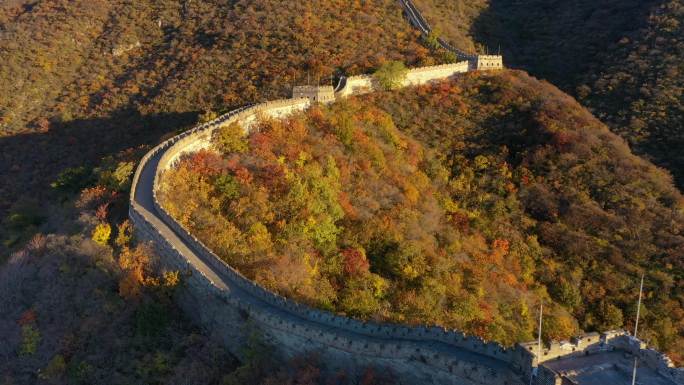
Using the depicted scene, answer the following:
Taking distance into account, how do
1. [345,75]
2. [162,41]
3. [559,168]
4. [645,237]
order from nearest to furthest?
1. [645,237]
2. [559,168]
3. [345,75]
4. [162,41]

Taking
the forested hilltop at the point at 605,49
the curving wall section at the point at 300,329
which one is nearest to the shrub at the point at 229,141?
the curving wall section at the point at 300,329

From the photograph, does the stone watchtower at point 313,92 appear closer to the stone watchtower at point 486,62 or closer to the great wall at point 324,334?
the stone watchtower at point 486,62

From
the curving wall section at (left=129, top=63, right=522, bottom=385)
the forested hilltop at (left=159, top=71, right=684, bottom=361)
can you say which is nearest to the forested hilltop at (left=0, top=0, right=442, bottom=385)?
the curving wall section at (left=129, top=63, right=522, bottom=385)

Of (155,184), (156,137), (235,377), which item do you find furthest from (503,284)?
(156,137)

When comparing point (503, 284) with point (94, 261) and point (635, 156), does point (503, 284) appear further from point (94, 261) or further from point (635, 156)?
point (94, 261)

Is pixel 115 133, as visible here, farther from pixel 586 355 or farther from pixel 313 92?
pixel 586 355

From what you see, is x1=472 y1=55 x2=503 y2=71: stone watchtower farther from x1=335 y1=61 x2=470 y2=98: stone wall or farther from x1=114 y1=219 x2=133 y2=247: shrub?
x1=114 y1=219 x2=133 y2=247: shrub
